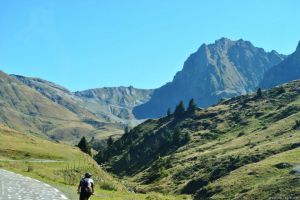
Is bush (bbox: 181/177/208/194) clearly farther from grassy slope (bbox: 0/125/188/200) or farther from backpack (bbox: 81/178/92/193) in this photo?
backpack (bbox: 81/178/92/193)

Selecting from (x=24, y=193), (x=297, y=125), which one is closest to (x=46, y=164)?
(x=24, y=193)

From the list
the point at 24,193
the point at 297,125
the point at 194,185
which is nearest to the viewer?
the point at 24,193

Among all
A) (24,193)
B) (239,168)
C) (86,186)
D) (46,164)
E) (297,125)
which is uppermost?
(297,125)

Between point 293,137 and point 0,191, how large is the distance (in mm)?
129219

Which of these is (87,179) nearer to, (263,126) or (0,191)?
(0,191)

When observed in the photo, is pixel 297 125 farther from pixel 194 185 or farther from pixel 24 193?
pixel 24 193

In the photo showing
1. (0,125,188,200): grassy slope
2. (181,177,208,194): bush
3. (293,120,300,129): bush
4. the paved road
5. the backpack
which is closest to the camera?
the backpack

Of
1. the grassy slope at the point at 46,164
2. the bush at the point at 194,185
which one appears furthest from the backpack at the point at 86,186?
the bush at the point at 194,185

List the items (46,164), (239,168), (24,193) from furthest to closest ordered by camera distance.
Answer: (239,168) → (46,164) → (24,193)

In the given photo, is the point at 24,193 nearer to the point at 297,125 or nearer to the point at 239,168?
the point at 239,168

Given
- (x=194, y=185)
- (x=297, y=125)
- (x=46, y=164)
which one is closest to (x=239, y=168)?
(x=194, y=185)

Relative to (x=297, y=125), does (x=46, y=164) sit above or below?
below

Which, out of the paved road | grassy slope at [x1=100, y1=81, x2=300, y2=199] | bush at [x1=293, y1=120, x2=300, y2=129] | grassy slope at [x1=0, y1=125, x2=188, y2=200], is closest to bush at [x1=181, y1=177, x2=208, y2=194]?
grassy slope at [x1=100, y1=81, x2=300, y2=199]

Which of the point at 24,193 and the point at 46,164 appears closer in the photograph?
the point at 24,193
